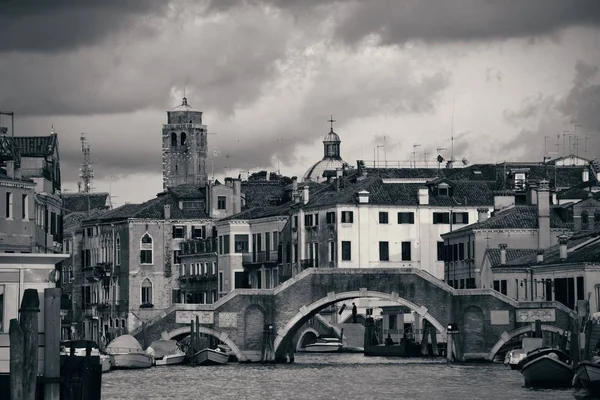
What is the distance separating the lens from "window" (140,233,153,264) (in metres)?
124

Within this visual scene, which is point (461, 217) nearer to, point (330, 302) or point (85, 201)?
point (330, 302)

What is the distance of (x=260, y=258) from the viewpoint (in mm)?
117688

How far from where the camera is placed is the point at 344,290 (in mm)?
90688

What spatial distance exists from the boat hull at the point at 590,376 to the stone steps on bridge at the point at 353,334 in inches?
1952

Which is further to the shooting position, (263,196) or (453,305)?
(263,196)

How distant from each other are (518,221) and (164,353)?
69.5 ft

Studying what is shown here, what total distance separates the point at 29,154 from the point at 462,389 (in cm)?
1798

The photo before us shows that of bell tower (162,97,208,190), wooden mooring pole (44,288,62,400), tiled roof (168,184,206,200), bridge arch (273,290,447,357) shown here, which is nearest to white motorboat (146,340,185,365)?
bridge arch (273,290,447,357)

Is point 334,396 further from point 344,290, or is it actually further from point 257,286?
point 257,286

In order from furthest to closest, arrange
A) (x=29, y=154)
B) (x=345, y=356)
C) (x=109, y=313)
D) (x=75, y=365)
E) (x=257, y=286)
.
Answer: (x=109, y=313) → (x=257, y=286) → (x=345, y=356) → (x=29, y=154) → (x=75, y=365)

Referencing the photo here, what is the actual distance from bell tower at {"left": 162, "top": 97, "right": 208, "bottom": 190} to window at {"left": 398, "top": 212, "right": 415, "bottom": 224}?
47295 millimetres

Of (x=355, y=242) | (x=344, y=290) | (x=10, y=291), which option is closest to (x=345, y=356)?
(x=355, y=242)

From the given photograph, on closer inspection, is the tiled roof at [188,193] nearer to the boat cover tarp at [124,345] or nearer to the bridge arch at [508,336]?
the boat cover tarp at [124,345]

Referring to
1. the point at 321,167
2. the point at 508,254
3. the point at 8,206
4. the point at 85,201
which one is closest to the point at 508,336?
the point at 508,254
